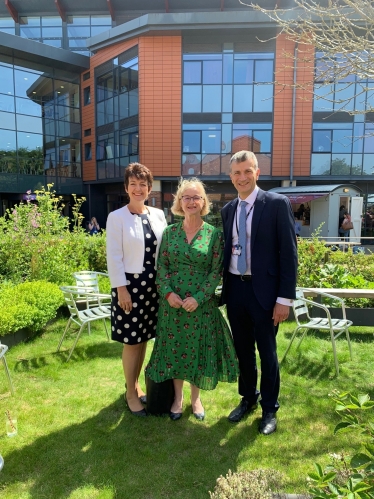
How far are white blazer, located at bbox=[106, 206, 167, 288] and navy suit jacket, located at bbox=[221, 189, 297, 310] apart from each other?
883 millimetres

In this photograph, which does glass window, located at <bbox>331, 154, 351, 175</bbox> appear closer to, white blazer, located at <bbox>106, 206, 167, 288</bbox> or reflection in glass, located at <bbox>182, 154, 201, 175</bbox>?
reflection in glass, located at <bbox>182, 154, 201, 175</bbox>

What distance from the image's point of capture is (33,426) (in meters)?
2.83

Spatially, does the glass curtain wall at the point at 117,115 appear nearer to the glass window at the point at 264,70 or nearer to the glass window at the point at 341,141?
the glass window at the point at 264,70

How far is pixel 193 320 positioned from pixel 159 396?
2.49 ft

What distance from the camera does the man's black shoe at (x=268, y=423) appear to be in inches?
107

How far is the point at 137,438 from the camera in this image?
269 centimetres

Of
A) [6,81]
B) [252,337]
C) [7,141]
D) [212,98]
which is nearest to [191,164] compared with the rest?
[212,98]

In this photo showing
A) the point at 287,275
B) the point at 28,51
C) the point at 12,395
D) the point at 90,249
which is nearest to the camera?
the point at 287,275

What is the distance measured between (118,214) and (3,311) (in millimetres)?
2489

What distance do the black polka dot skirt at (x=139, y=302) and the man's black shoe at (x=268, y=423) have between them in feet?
3.74

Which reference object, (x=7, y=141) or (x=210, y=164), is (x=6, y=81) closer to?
(x=7, y=141)

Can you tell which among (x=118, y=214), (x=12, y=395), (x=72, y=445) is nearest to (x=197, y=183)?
(x=118, y=214)

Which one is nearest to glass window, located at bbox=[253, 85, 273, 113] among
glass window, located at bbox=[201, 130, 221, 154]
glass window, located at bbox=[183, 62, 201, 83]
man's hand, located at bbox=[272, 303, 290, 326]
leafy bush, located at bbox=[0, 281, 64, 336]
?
glass window, located at bbox=[201, 130, 221, 154]

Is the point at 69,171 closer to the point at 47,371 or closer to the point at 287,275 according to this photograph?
the point at 47,371
